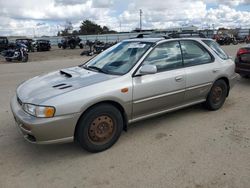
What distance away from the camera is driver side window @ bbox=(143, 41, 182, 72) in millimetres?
4055

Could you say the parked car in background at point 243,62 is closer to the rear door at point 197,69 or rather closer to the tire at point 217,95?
the tire at point 217,95

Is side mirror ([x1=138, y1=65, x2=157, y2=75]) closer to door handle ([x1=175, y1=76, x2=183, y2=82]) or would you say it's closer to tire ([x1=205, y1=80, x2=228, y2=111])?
door handle ([x1=175, y1=76, x2=183, y2=82])

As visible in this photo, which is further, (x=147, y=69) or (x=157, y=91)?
(x=157, y=91)

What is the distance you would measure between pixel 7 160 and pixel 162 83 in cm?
246

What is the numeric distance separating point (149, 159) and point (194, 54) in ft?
7.36

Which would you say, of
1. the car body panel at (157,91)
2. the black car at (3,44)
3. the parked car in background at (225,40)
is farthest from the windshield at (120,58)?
the parked car in background at (225,40)

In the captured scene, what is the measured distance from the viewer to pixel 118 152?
3.55 m

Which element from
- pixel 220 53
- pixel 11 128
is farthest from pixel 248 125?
pixel 11 128

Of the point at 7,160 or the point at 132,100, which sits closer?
the point at 7,160

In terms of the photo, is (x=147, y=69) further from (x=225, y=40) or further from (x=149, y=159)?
(x=225, y=40)

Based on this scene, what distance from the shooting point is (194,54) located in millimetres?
4641

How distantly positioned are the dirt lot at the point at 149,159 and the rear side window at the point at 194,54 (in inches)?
41.9

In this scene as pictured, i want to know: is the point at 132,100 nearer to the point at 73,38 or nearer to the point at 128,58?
the point at 128,58

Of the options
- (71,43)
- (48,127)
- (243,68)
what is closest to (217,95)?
(243,68)
